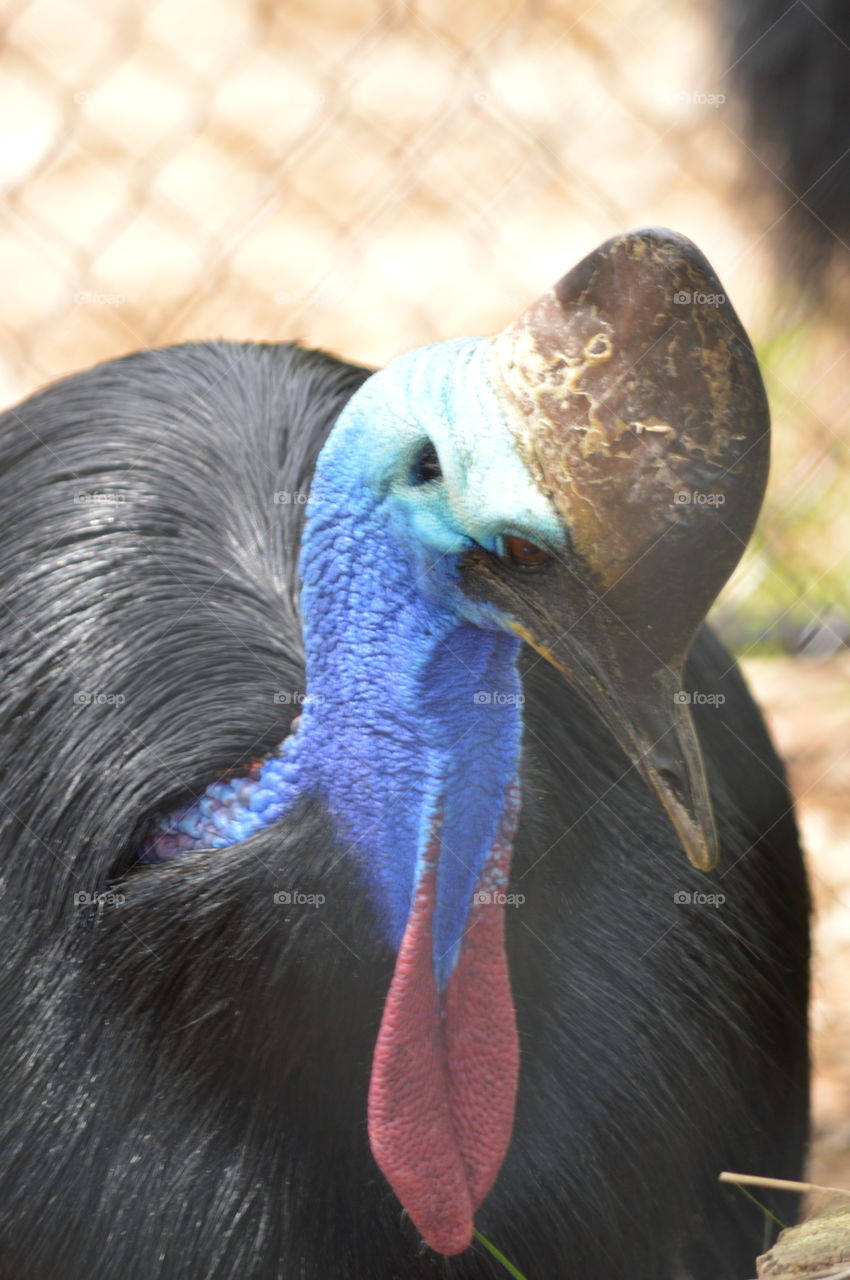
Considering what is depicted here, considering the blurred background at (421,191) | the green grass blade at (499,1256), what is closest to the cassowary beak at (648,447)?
the green grass blade at (499,1256)

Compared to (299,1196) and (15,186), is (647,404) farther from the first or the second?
(15,186)

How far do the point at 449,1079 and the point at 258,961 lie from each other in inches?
7.6

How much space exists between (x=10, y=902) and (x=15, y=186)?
273 centimetres

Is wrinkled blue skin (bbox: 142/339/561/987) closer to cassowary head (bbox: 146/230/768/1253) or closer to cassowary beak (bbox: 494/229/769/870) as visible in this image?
cassowary head (bbox: 146/230/768/1253)

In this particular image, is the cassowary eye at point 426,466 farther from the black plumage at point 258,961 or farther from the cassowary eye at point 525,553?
the black plumage at point 258,961

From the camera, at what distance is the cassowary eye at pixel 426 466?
4.37 ft

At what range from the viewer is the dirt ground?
7.82ft

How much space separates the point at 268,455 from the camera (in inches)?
77.1

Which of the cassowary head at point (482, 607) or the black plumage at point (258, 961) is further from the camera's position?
the black plumage at point (258, 961)

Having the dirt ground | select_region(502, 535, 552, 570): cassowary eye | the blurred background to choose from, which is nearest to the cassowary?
select_region(502, 535, 552, 570): cassowary eye

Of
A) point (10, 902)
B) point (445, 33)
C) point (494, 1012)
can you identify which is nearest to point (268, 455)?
point (10, 902)

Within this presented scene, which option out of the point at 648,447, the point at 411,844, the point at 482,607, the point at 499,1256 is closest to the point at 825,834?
the point at 499,1256

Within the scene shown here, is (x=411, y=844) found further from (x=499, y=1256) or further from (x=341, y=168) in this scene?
(x=341, y=168)

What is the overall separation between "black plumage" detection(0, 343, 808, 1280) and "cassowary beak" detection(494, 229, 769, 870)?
34cm
